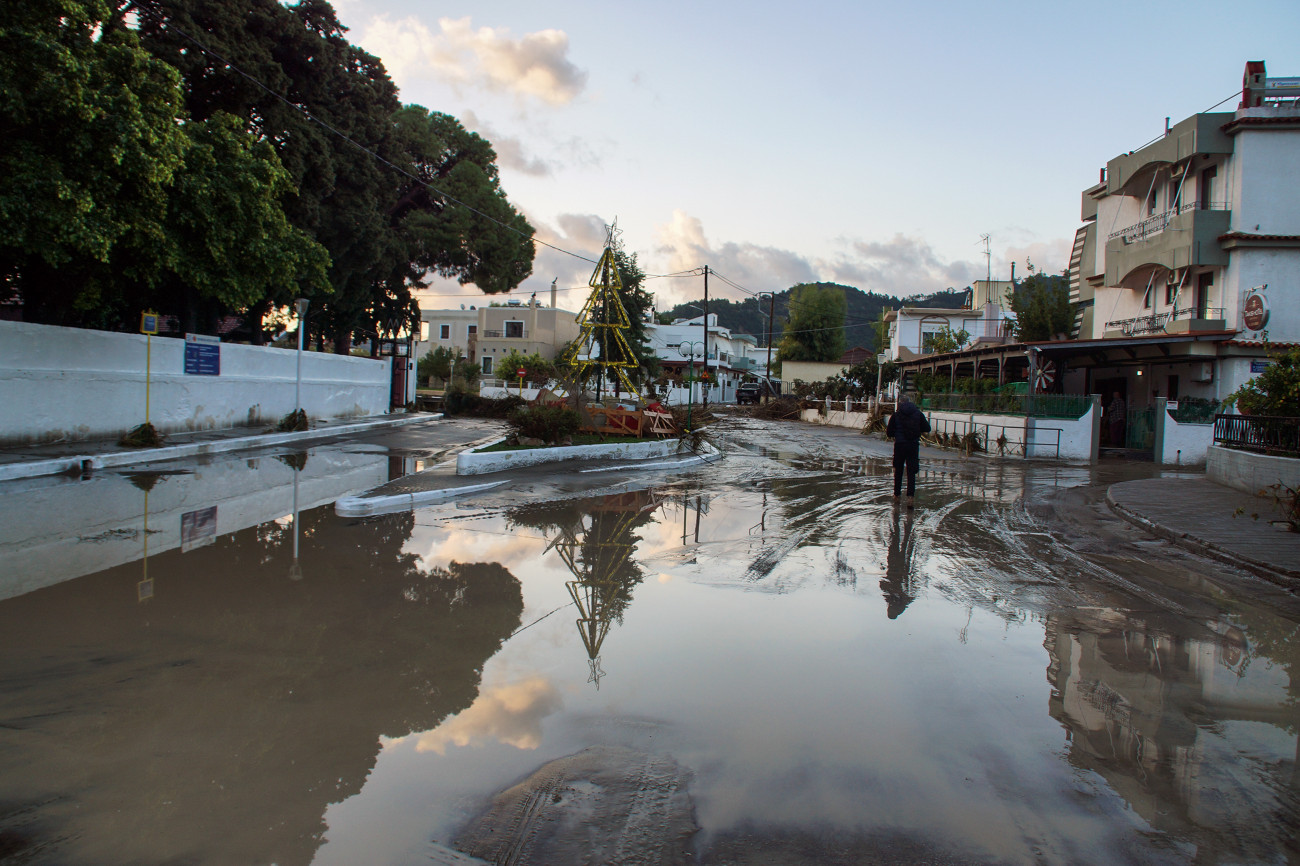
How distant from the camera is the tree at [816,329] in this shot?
271 ft

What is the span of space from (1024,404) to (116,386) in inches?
1028

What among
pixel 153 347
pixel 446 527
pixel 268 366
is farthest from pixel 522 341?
pixel 446 527

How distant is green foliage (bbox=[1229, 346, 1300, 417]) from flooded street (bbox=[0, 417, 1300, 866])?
29.6ft

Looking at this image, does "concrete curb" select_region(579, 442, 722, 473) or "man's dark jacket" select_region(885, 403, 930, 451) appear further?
"concrete curb" select_region(579, 442, 722, 473)

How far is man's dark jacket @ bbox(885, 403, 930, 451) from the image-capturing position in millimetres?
13039

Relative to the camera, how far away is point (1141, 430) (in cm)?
2631

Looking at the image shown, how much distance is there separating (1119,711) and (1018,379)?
32.8 m

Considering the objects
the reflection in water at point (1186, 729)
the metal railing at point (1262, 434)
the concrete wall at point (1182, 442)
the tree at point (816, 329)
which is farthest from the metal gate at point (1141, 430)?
the tree at point (816, 329)

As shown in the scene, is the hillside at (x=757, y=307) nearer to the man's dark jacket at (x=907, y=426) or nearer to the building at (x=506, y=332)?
the building at (x=506, y=332)

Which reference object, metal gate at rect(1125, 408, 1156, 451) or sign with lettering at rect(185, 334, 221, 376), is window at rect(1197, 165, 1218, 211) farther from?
sign with lettering at rect(185, 334, 221, 376)

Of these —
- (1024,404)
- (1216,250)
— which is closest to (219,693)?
(1024,404)

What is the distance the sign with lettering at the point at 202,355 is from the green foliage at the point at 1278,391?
86.2 feet

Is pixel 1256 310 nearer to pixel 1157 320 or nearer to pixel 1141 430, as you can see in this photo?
pixel 1157 320

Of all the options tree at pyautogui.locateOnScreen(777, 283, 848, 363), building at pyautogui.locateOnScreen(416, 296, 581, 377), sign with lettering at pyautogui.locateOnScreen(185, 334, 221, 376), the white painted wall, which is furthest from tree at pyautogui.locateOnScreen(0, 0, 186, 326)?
tree at pyautogui.locateOnScreen(777, 283, 848, 363)
